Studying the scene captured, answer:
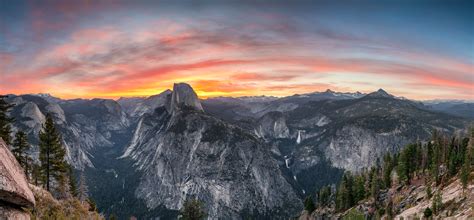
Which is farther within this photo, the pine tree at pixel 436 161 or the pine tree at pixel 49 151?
the pine tree at pixel 436 161

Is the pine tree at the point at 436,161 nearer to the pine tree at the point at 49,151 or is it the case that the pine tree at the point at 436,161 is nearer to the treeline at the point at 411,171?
the treeline at the point at 411,171

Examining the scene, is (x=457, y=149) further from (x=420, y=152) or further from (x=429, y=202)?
(x=429, y=202)

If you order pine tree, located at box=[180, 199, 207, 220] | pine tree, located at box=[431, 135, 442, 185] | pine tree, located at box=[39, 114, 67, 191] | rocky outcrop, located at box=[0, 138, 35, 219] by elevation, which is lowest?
pine tree, located at box=[180, 199, 207, 220]

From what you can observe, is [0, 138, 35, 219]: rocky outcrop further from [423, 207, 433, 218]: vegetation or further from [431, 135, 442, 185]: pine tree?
[431, 135, 442, 185]: pine tree

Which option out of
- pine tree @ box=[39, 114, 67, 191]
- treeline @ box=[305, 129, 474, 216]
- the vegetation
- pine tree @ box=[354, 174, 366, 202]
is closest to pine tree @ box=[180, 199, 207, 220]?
pine tree @ box=[39, 114, 67, 191]

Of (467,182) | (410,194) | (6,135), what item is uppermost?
(6,135)

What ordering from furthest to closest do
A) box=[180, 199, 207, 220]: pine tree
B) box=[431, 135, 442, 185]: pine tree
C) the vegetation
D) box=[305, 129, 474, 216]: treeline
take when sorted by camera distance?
box=[305, 129, 474, 216]: treeline, box=[431, 135, 442, 185]: pine tree, box=[180, 199, 207, 220]: pine tree, the vegetation

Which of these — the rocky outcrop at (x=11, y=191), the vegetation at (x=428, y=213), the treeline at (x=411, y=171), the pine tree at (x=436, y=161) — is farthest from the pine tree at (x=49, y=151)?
the pine tree at (x=436, y=161)

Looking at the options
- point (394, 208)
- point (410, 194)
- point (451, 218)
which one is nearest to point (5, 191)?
point (451, 218)
